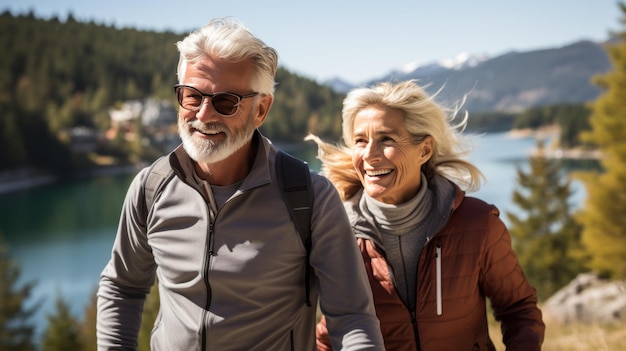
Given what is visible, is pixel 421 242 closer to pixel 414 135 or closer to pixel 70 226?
pixel 414 135

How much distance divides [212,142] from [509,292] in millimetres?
1151

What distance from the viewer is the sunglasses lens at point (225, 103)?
5.59ft

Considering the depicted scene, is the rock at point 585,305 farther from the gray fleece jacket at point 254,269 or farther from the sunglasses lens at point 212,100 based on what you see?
the sunglasses lens at point 212,100

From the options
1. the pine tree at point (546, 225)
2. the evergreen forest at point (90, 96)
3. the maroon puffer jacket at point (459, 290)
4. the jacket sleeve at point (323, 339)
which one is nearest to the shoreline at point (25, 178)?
the evergreen forest at point (90, 96)

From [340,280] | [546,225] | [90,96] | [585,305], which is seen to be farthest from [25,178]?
[340,280]

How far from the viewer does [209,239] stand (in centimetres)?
171

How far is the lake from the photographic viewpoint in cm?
4250

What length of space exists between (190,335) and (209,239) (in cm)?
27

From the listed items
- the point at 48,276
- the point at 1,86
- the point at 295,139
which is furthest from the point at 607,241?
the point at 1,86

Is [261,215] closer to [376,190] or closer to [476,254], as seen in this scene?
[376,190]

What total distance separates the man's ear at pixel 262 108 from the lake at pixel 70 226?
31.2 metres

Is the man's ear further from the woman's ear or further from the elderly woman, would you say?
Result: the woman's ear

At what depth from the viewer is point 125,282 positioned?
6.25 feet

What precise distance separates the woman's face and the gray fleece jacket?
536 mm
